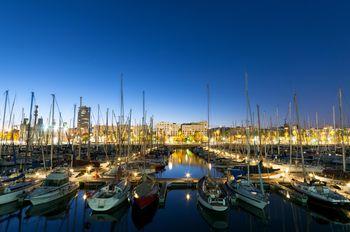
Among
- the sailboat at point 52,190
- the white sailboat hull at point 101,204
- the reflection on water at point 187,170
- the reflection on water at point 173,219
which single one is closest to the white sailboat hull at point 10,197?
the reflection on water at point 173,219

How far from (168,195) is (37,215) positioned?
1715 centimetres

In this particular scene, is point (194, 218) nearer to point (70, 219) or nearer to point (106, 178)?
point (70, 219)

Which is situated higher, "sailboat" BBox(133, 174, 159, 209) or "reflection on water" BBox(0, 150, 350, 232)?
"sailboat" BBox(133, 174, 159, 209)

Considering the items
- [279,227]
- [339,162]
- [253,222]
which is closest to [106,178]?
[253,222]

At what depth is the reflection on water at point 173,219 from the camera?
24.3m

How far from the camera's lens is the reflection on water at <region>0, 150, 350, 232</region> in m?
24.3

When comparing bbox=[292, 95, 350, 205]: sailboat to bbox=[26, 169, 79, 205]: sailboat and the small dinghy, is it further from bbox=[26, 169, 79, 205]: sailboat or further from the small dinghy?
bbox=[26, 169, 79, 205]: sailboat

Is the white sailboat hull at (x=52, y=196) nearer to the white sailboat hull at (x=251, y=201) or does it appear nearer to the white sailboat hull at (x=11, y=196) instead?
the white sailboat hull at (x=11, y=196)

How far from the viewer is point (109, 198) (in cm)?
2683

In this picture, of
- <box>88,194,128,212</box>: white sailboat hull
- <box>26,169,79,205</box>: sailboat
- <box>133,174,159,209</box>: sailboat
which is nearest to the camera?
<box>88,194,128,212</box>: white sailboat hull

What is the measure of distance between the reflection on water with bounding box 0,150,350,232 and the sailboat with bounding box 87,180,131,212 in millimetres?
1093

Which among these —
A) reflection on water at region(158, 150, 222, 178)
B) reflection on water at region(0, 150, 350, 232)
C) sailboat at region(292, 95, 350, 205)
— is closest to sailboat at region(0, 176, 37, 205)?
reflection on water at region(0, 150, 350, 232)

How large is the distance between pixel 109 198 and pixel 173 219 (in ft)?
24.8

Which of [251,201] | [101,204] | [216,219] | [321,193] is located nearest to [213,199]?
[216,219]
